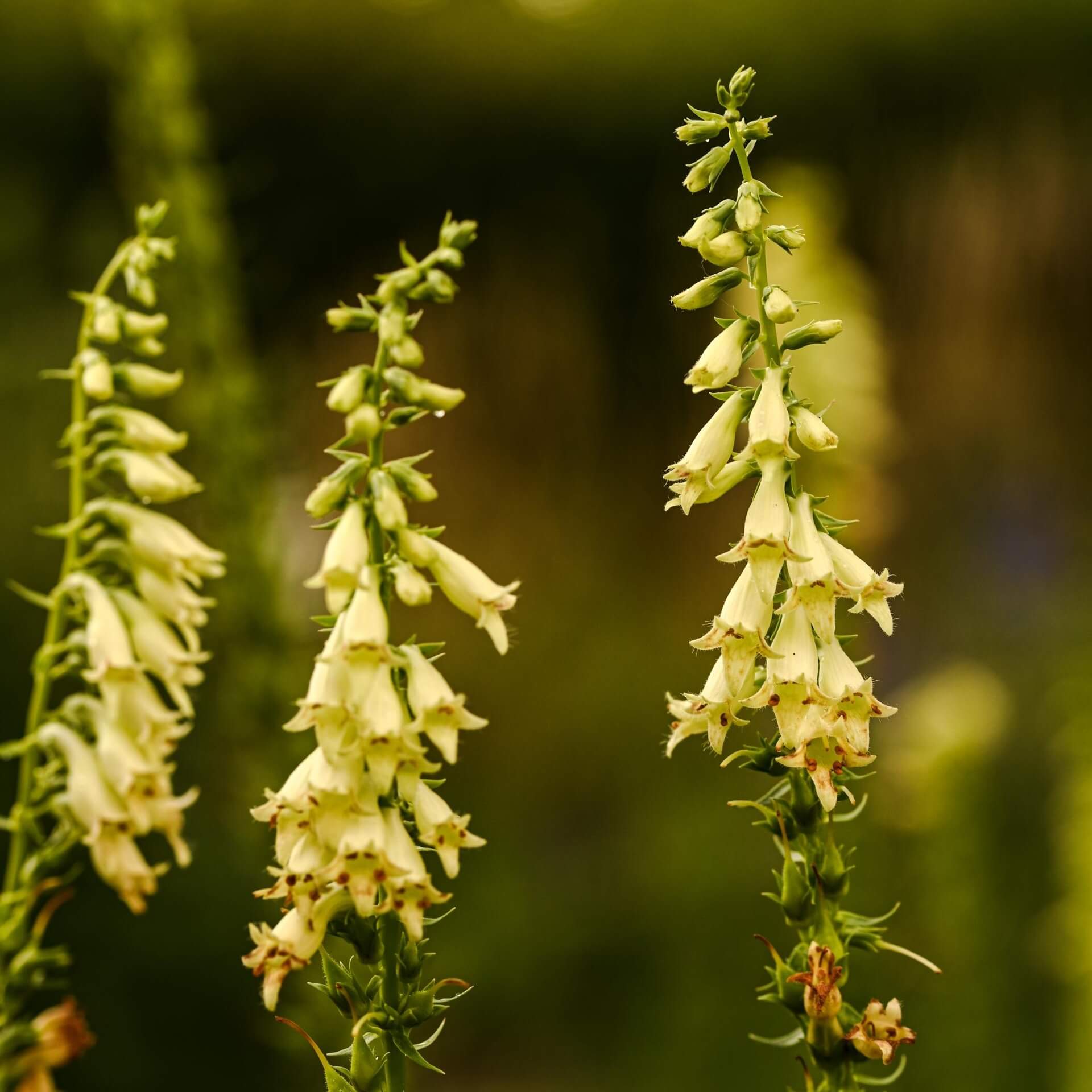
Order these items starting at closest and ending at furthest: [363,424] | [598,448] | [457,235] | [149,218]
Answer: [363,424] < [457,235] < [149,218] < [598,448]

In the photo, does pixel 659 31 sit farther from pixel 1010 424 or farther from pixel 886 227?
pixel 1010 424

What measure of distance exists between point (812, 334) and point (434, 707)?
66 cm

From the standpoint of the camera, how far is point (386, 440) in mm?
8438

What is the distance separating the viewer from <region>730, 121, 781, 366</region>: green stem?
152 cm

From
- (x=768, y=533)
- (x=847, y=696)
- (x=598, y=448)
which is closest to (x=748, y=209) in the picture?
(x=768, y=533)

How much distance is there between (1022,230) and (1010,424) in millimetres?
1590

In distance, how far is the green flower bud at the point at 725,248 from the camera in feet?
5.09

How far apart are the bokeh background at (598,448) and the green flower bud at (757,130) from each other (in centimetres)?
235

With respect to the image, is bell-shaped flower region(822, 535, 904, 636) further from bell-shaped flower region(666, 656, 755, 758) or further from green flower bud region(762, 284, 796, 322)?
green flower bud region(762, 284, 796, 322)

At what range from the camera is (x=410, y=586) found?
1.37 m

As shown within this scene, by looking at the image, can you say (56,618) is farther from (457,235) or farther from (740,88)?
(740,88)

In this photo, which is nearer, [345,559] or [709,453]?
[345,559]

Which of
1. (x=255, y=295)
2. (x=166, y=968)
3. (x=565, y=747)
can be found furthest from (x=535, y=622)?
(x=166, y=968)

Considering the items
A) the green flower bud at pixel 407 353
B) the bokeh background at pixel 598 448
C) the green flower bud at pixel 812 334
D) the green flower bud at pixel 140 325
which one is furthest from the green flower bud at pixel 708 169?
the bokeh background at pixel 598 448
